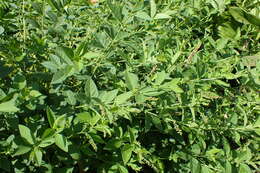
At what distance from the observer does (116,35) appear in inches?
49.8

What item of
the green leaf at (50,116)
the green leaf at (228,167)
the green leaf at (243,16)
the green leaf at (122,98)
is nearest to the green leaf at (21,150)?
the green leaf at (50,116)

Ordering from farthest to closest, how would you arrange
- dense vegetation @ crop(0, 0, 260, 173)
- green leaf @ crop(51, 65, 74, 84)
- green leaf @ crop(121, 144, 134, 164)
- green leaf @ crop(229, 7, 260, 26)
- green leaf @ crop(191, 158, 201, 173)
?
green leaf @ crop(229, 7, 260, 26) → green leaf @ crop(191, 158, 201, 173) → green leaf @ crop(121, 144, 134, 164) → dense vegetation @ crop(0, 0, 260, 173) → green leaf @ crop(51, 65, 74, 84)

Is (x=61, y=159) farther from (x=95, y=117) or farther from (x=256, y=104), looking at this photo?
(x=256, y=104)

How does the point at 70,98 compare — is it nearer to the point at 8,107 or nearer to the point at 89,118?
the point at 89,118

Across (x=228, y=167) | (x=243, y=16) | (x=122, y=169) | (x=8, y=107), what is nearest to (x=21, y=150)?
(x=8, y=107)

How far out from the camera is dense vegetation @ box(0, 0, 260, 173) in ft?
3.82

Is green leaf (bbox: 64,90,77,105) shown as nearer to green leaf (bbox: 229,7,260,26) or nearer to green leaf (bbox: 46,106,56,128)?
green leaf (bbox: 46,106,56,128)

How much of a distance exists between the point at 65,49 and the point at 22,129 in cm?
30

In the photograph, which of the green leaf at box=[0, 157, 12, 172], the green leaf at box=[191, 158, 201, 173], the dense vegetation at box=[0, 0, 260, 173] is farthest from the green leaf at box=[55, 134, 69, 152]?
the green leaf at box=[191, 158, 201, 173]

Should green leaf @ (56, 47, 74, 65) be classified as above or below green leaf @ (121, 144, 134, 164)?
above

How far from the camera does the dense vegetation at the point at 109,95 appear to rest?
1164 mm

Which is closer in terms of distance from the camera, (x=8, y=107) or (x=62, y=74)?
(x=8, y=107)

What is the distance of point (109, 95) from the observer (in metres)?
1.18

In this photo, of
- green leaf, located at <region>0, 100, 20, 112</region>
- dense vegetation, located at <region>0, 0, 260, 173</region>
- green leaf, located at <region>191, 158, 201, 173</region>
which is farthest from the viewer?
green leaf, located at <region>191, 158, 201, 173</region>
